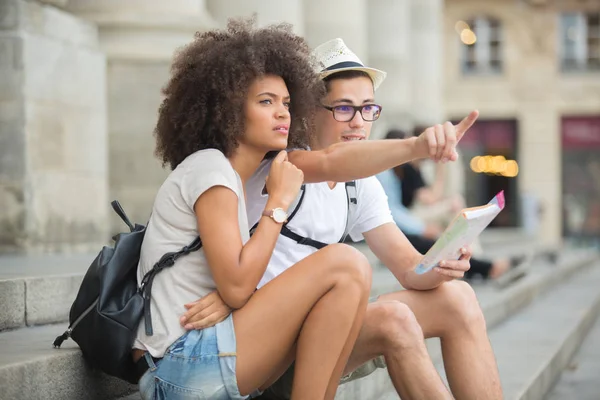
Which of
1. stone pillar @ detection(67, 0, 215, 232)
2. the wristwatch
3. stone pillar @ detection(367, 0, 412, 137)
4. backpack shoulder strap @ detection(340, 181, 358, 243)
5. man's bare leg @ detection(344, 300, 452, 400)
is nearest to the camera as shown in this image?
the wristwatch

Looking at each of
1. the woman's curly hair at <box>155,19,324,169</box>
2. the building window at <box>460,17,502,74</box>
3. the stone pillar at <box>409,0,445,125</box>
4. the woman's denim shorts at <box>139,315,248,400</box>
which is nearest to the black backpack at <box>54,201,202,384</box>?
the woman's denim shorts at <box>139,315,248,400</box>

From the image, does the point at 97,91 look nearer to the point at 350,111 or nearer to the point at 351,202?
the point at 350,111

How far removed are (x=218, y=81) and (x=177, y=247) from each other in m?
0.56

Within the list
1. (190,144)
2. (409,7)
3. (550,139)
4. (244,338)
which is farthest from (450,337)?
(550,139)

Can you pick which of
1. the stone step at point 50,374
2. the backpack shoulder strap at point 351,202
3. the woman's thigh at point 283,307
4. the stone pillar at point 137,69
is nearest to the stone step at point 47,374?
the stone step at point 50,374

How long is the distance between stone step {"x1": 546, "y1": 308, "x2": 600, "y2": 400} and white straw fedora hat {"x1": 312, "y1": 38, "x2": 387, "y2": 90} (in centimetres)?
271

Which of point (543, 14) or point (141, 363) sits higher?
point (543, 14)

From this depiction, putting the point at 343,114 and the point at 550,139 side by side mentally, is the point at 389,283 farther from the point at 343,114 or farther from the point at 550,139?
the point at 550,139

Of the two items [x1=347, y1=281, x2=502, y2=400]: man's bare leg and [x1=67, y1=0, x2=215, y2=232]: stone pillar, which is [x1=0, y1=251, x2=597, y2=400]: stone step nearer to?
[x1=347, y1=281, x2=502, y2=400]: man's bare leg

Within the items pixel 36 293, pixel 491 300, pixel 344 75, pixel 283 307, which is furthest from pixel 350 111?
pixel 491 300

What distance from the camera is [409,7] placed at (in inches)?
688

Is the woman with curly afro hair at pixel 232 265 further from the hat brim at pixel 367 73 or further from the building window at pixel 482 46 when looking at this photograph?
the building window at pixel 482 46

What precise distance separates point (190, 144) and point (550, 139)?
93.7 feet

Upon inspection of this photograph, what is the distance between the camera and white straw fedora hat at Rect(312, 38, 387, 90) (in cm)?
408
